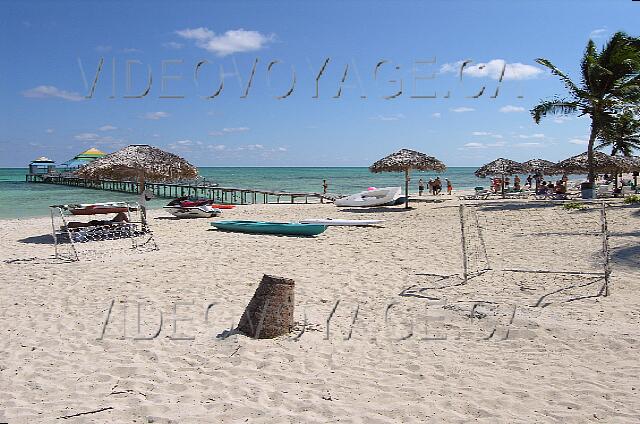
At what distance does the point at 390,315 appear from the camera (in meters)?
5.87

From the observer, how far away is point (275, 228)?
12.7m

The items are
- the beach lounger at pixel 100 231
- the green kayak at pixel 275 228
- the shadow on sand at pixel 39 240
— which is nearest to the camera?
the beach lounger at pixel 100 231

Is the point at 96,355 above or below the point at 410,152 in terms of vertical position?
below

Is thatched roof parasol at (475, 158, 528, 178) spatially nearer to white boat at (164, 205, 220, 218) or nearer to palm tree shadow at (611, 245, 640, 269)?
white boat at (164, 205, 220, 218)

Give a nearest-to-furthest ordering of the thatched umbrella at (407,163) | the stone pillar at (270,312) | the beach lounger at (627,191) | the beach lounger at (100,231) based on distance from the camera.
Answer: the stone pillar at (270,312)
the beach lounger at (100,231)
the thatched umbrella at (407,163)
the beach lounger at (627,191)

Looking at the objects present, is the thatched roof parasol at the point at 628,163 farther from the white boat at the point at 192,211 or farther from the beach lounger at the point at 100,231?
the beach lounger at the point at 100,231

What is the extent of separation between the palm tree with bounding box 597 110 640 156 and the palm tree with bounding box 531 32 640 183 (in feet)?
1.90

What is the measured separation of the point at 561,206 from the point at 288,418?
15.5 meters

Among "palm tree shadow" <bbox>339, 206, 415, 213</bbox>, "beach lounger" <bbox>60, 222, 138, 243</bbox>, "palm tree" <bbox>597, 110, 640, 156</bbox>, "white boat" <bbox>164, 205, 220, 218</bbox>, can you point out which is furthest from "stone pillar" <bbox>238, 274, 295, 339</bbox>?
"palm tree" <bbox>597, 110, 640, 156</bbox>

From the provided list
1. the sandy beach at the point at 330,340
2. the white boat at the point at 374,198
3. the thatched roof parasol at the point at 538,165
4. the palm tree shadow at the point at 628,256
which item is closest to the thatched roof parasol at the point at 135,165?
the sandy beach at the point at 330,340

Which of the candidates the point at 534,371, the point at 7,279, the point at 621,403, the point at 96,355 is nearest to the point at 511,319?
the point at 534,371

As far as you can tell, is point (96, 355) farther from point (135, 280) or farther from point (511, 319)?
point (511, 319)

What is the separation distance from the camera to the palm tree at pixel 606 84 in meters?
18.3

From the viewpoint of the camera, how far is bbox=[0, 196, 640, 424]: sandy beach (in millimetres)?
3709
